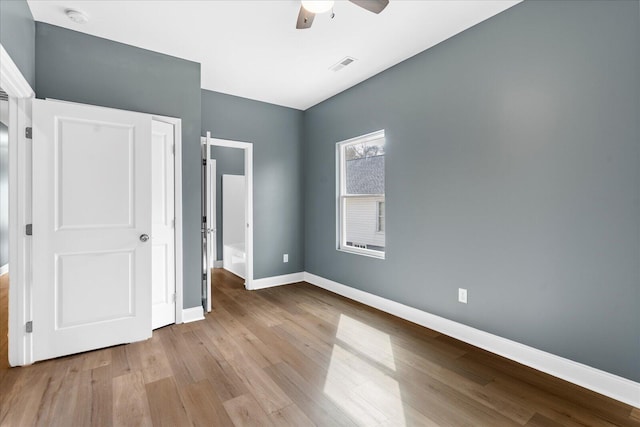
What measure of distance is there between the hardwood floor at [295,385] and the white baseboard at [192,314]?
189 mm

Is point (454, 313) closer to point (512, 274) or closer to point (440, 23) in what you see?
point (512, 274)

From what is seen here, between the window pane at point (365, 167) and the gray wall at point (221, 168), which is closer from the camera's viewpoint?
the window pane at point (365, 167)

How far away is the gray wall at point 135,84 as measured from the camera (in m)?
2.63

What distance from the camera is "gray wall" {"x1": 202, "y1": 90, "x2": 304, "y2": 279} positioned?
4.25m

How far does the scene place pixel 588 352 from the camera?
6.66ft

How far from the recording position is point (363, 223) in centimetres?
399

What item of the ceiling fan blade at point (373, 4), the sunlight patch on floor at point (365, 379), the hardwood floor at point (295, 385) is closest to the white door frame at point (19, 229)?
the hardwood floor at point (295, 385)

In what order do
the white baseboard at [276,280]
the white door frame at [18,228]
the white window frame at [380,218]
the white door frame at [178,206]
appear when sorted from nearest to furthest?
the white door frame at [18,228], the white door frame at [178,206], the white window frame at [380,218], the white baseboard at [276,280]

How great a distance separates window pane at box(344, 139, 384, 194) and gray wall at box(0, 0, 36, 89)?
10.8 feet

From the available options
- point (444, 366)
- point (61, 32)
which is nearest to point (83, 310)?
point (61, 32)

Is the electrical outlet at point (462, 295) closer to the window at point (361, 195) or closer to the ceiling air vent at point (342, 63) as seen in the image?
the window at point (361, 195)

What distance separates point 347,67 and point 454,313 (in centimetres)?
285

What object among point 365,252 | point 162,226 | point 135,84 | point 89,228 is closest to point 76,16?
point 135,84

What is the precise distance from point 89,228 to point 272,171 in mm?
2532
